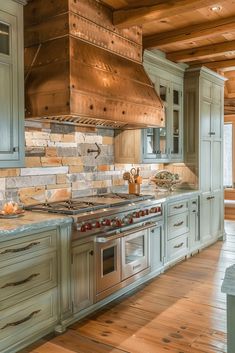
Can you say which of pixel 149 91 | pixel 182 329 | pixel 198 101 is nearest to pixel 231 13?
pixel 149 91

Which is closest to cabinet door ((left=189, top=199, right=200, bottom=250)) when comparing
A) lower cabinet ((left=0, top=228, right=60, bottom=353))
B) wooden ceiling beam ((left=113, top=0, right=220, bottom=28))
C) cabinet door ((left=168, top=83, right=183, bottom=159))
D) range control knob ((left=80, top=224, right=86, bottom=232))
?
cabinet door ((left=168, top=83, right=183, bottom=159))

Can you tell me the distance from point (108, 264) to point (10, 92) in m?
1.72

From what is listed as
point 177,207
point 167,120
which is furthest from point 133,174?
point 167,120

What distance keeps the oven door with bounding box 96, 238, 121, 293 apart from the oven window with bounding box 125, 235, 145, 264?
16cm

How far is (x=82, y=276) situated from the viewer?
2.99 m

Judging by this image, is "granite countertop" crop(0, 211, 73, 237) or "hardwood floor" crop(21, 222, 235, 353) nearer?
"granite countertop" crop(0, 211, 73, 237)

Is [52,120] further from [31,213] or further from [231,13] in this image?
[231,13]

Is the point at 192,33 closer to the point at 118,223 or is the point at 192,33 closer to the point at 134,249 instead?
the point at 118,223

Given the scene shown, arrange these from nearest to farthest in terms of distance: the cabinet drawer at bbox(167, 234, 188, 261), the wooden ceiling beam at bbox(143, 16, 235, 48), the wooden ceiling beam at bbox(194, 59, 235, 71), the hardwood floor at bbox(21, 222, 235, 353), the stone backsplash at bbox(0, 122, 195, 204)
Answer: the hardwood floor at bbox(21, 222, 235, 353), the stone backsplash at bbox(0, 122, 195, 204), the wooden ceiling beam at bbox(143, 16, 235, 48), the cabinet drawer at bbox(167, 234, 188, 261), the wooden ceiling beam at bbox(194, 59, 235, 71)

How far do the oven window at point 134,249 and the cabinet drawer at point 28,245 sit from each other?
1.00 meters

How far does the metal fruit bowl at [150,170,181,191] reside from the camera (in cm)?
479

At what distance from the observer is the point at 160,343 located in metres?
2.69

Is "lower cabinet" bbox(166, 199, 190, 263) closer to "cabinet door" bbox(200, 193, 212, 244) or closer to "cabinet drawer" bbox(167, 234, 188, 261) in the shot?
"cabinet drawer" bbox(167, 234, 188, 261)

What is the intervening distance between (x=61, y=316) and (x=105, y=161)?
2006mm
